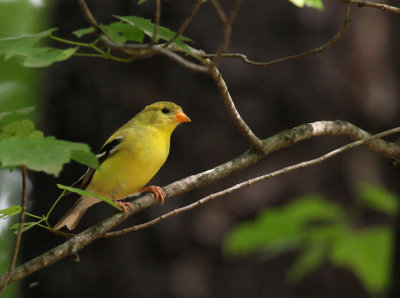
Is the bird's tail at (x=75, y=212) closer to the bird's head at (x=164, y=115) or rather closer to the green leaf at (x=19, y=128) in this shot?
the bird's head at (x=164, y=115)

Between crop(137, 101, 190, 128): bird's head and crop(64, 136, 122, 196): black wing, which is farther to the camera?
crop(137, 101, 190, 128): bird's head

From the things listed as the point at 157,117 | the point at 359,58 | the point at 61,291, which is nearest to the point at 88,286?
the point at 61,291

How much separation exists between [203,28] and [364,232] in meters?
3.72

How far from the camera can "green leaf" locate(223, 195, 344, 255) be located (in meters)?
1.69

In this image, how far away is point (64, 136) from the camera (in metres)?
5.22

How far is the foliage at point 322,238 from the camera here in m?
1.71

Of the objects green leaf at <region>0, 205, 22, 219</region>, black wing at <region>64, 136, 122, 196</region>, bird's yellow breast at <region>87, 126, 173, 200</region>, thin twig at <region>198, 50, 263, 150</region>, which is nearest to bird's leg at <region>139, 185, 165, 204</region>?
bird's yellow breast at <region>87, 126, 173, 200</region>

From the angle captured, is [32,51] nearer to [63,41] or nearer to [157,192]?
[63,41]

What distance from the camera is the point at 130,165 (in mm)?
4070

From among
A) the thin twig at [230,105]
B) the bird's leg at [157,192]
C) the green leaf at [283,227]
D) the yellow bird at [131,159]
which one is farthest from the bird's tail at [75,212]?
the green leaf at [283,227]

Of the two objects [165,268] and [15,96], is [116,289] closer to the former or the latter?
[165,268]

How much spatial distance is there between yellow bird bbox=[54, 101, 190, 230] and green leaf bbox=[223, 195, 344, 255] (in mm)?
2159

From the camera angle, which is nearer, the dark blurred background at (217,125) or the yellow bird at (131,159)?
the yellow bird at (131,159)

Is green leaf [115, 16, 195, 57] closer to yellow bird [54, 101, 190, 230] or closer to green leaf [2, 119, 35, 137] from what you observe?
green leaf [2, 119, 35, 137]
